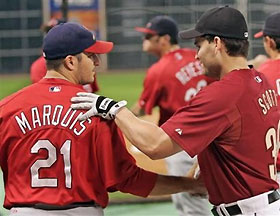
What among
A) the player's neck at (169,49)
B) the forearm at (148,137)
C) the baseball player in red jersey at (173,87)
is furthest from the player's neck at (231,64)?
the player's neck at (169,49)

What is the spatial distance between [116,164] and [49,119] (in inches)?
17.3

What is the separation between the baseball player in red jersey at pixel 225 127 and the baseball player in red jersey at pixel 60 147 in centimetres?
12

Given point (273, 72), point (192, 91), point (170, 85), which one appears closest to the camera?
point (273, 72)

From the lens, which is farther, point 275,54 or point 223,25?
point 275,54

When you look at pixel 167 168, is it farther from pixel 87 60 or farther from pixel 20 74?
pixel 20 74

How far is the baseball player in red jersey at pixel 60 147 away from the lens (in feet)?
14.2

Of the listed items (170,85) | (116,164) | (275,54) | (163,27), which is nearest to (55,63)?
(116,164)

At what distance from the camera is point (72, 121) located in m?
4.33

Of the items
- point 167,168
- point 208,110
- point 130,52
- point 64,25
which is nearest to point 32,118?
point 64,25

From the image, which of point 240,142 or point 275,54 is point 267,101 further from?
point 275,54

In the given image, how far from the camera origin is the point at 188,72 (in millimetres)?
8227

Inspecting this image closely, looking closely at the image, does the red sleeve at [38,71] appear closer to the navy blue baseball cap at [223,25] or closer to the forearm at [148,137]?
the navy blue baseball cap at [223,25]

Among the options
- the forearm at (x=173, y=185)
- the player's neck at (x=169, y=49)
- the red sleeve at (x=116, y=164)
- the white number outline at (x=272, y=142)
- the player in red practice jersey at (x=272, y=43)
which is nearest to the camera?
the red sleeve at (x=116, y=164)

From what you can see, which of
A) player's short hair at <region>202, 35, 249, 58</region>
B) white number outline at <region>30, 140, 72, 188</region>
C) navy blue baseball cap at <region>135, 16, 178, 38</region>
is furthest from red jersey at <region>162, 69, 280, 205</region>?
navy blue baseball cap at <region>135, 16, 178, 38</region>
